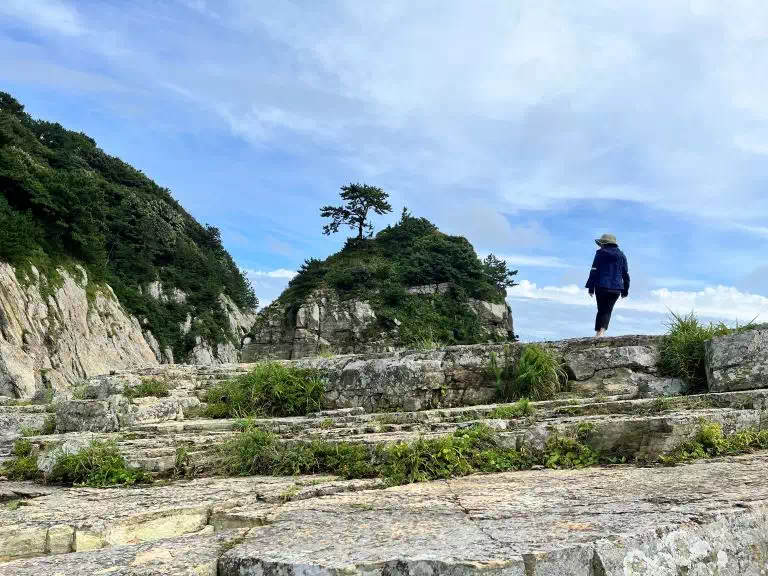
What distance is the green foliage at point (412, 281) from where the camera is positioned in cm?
3362

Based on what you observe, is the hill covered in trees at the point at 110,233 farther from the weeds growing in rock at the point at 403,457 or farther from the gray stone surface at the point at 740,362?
the gray stone surface at the point at 740,362

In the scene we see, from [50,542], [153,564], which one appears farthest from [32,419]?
[153,564]

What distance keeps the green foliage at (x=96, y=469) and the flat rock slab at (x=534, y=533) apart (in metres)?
2.29

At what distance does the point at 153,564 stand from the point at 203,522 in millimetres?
1135

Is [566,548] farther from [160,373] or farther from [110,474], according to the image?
[160,373]

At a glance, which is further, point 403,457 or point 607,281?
point 607,281

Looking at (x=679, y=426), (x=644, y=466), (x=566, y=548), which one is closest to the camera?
(x=566, y=548)

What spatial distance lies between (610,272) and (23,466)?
25.6ft

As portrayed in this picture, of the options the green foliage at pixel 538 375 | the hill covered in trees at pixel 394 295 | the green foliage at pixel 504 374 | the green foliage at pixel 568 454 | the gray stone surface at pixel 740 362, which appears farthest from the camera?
the hill covered in trees at pixel 394 295

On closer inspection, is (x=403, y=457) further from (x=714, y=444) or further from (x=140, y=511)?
(x=714, y=444)

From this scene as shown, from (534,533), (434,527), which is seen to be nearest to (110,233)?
(434,527)

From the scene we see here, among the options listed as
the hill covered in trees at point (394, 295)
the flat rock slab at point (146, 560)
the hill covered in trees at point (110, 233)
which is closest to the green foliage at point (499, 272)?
the hill covered in trees at point (394, 295)

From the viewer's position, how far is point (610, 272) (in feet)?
28.2

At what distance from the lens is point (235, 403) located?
7441 mm
